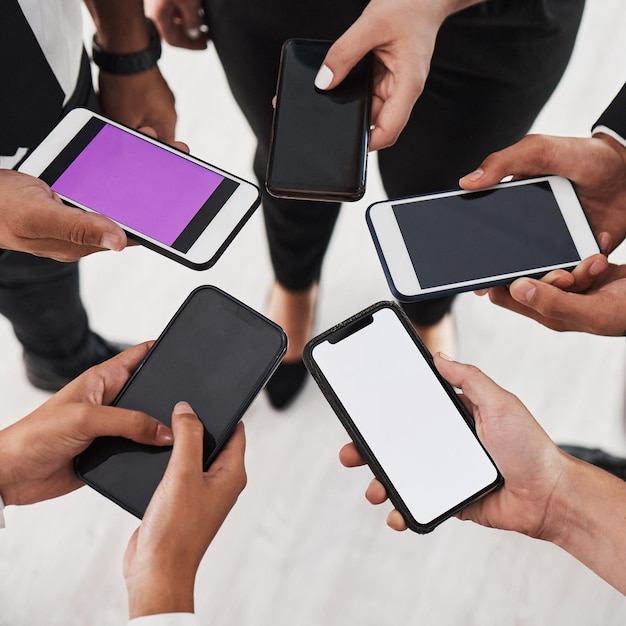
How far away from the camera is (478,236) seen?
887 millimetres

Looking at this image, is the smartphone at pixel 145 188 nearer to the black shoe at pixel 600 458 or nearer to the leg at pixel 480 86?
the leg at pixel 480 86

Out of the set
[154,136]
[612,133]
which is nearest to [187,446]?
[154,136]

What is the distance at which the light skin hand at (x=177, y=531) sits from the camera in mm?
651

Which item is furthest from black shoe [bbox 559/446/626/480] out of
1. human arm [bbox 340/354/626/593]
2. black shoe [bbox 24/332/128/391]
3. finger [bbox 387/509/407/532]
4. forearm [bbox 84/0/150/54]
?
forearm [bbox 84/0/150/54]

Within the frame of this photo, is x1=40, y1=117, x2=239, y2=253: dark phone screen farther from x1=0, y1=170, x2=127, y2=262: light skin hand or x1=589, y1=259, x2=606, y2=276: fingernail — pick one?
x1=589, y1=259, x2=606, y2=276: fingernail

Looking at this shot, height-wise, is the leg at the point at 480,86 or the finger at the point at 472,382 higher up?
the leg at the point at 480,86

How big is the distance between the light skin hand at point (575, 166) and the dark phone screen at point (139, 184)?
0.35 meters

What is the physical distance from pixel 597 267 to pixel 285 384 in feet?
2.05

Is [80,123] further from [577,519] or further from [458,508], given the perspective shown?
[577,519]

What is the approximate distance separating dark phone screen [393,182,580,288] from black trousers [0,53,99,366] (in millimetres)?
489

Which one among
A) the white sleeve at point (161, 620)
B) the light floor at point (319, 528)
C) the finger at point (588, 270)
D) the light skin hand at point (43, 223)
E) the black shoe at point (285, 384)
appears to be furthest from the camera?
the black shoe at point (285, 384)

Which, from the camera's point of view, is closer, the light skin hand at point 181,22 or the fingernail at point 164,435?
the fingernail at point 164,435

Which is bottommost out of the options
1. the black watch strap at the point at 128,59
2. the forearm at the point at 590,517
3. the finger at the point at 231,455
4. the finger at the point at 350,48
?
the forearm at the point at 590,517

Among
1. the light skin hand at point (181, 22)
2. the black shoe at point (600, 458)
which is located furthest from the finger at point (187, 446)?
the black shoe at point (600, 458)
